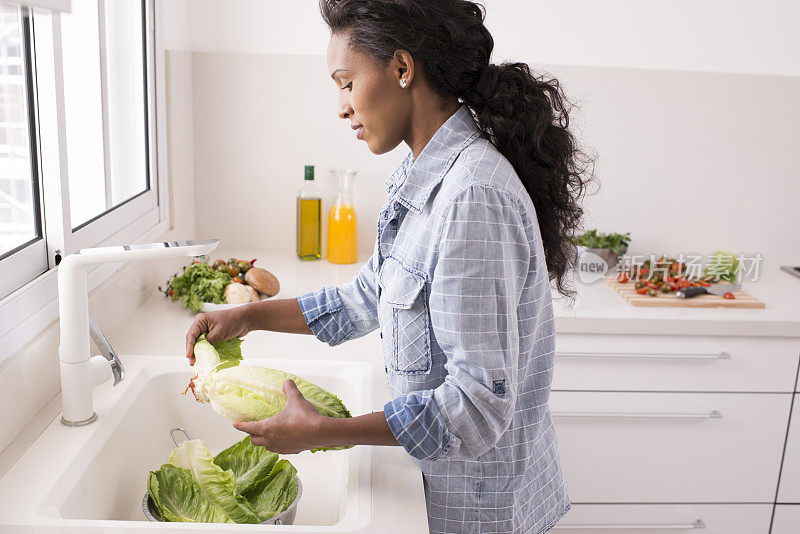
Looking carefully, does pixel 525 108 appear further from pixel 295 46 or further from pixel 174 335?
pixel 295 46

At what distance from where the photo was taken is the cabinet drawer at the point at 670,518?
202 cm

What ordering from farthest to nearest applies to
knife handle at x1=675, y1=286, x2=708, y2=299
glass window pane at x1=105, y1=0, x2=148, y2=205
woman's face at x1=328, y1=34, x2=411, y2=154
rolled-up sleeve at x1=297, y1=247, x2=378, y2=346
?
knife handle at x1=675, y1=286, x2=708, y2=299 → glass window pane at x1=105, y1=0, x2=148, y2=205 → rolled-up sleeve at x1=297, y1=247, x2=378, y2=346 → woman's face at x1=328, y1=34, x2=411, y2=154

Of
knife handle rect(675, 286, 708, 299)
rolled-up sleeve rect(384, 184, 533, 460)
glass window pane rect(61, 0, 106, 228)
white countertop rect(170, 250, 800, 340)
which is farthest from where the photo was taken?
knife handle rect(675, 286, 708, 299)

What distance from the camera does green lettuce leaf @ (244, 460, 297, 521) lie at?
103cm

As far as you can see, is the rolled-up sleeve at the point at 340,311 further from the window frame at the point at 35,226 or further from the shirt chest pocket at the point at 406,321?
the window frame at the point at 35,226

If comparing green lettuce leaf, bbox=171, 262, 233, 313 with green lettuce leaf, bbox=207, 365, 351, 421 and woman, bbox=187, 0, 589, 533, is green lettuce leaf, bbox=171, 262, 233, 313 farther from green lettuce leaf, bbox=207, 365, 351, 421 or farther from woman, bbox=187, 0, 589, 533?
green lettuce leaf, bbox=207, 365, 351, 421

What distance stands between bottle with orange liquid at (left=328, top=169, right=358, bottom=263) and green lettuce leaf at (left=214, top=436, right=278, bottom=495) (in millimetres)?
1139

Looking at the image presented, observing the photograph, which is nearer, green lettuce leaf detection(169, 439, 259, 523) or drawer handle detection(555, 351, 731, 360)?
green lettuce leaf detection(169, 439, 259, 523)

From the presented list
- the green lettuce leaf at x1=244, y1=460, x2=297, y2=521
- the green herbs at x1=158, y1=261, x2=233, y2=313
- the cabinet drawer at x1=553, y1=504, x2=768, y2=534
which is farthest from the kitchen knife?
the green lettuce leaf at x1=244, y1=460, x2=297, y2=521

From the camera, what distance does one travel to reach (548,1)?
2.21 meters

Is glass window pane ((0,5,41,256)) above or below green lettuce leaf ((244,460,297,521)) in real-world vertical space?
above

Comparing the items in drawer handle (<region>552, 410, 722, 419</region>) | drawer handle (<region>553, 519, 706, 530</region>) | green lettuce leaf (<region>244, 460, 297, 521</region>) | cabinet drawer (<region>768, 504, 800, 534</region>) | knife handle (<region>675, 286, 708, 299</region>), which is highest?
knife handle (<region>675, 286, 708, 299</region>)

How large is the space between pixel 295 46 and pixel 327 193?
46 centimetres

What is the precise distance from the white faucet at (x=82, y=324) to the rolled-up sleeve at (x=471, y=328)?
348 millimetres
